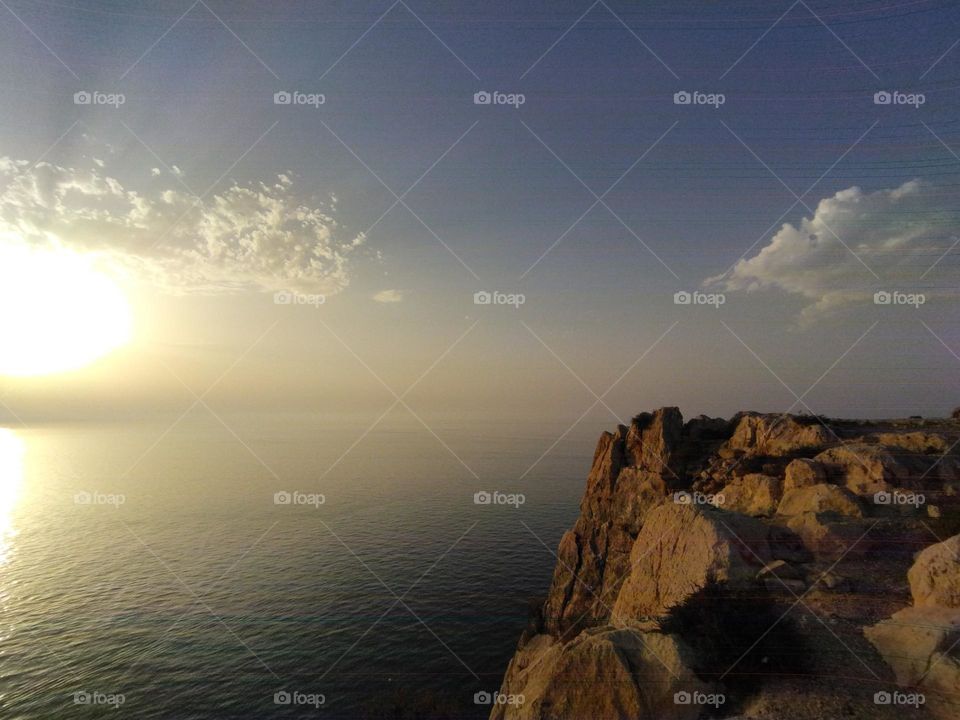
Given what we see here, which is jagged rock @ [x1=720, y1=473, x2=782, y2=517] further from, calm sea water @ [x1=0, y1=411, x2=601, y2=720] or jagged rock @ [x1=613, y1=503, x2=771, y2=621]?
calm sea water @ [x1=0, y1=411, x2=601, y2=720]

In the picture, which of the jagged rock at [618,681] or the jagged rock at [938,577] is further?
the jagged rock at [938,577]

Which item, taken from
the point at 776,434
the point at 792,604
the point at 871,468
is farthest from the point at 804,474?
the point at 792,604

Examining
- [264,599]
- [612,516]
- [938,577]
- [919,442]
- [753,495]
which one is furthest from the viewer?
[264,599]

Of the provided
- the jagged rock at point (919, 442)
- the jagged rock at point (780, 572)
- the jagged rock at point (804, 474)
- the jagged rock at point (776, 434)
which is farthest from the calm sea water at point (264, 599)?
the jagged rock at point (919, 442)

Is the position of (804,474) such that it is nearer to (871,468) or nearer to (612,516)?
(871,468)

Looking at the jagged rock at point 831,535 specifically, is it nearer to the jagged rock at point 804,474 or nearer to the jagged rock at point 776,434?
the jagged rock at point 804,474

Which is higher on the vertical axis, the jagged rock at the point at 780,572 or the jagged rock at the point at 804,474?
the jagged rock at the point at 804,474
